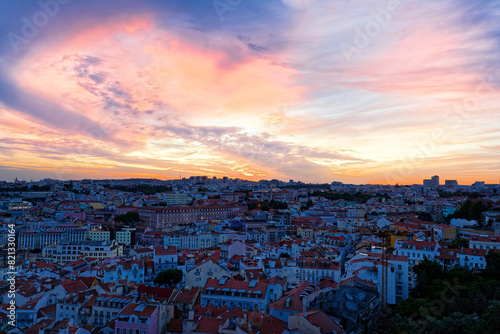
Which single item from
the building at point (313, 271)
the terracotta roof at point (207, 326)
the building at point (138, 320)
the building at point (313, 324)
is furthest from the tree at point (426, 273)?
the building at point (138, 320)

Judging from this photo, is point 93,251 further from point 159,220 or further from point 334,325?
point 334,325

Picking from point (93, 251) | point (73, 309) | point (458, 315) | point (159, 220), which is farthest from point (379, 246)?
point (159, 220)

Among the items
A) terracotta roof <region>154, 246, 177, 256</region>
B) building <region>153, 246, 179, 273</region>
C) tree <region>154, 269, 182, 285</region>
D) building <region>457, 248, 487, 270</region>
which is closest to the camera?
tree <region>154, 269, 182, 285</region>

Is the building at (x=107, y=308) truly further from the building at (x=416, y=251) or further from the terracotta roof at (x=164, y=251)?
the building at (x=416, y=251)

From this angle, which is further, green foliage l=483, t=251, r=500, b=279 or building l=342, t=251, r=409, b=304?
green foliage l=483, t=251, r=500, b=279

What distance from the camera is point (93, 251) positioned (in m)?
29.9

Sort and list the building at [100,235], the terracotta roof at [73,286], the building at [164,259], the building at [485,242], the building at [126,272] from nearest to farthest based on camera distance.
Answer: the terracotta roof at [73,286]
the building at [126,272]
the building at [164,259]
the building at [485,242]
the building at [100,235]

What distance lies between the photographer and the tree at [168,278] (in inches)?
748

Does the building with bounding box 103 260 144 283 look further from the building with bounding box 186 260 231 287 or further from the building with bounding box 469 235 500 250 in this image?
the building with bounding box 469 235 500 250

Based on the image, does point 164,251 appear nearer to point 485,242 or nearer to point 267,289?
point 267,289

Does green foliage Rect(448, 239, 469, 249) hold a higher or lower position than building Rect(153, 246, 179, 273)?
higher

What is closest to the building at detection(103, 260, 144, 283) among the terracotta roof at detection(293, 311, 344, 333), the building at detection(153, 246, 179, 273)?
the building at detection(153, 246, 179, 273)

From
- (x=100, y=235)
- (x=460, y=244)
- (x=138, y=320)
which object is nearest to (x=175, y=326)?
(x=138, y=320)

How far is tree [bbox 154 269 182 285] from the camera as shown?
19000 mm
